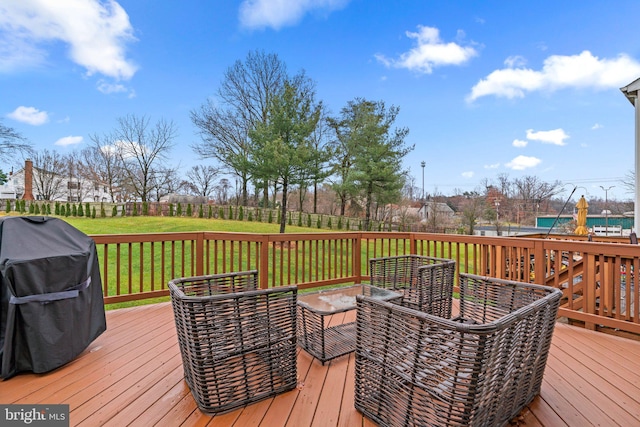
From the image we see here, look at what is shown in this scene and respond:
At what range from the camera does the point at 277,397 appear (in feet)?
6.05

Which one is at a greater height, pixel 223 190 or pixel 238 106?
pixel 238 106

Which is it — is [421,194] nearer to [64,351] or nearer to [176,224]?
[176,224]

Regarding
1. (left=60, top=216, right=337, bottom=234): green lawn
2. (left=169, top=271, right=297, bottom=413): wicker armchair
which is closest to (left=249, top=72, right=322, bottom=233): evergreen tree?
(left=60, top=216, right=337, bottom=234): green lawn

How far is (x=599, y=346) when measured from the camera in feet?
8.58

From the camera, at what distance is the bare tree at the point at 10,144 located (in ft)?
32.7

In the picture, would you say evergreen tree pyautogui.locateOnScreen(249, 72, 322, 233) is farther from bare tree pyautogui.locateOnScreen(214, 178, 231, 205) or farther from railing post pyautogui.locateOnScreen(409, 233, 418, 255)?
bare tree pyautogui.locateOnScreen(214, 178, 231, 205)

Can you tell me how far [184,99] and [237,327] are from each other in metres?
15.0

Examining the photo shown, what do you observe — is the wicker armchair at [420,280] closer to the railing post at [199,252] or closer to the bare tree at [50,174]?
the railing post at [199,252]

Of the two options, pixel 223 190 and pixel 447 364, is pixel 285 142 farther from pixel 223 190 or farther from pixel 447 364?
pixel 223 190

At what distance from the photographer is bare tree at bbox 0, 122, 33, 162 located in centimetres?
996

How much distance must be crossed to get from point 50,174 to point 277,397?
67.8 ft

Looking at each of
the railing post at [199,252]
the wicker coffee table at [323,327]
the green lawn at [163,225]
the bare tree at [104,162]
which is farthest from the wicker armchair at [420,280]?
the bare tree at [104,162]

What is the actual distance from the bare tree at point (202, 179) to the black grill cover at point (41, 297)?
1989cm

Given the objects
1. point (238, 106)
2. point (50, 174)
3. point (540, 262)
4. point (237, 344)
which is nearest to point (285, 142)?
point (238, 106)
